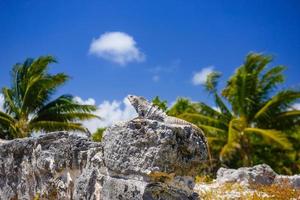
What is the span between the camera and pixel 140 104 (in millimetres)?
4328

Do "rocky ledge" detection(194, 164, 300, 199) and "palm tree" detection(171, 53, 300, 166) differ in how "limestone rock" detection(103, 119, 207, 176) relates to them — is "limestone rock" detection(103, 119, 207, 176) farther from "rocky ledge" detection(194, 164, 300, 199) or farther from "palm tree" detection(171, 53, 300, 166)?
"palm tree" detection(171, 53, 300, 166)

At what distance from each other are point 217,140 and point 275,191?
10915mm

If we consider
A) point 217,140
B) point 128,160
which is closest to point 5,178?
point 128,160

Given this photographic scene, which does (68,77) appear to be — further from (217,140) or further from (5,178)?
(5,178)

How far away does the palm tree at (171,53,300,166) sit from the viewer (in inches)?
742

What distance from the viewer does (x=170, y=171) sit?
145 inches

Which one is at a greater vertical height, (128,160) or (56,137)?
(56,137)

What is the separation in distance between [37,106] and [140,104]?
1532cm

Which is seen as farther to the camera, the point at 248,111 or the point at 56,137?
the point at 248,111

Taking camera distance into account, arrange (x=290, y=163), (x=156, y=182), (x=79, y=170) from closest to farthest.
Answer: (x=156, y=182) → (x=79, y=170) → (x=290, y=163)

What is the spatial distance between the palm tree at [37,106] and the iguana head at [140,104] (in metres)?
14.2

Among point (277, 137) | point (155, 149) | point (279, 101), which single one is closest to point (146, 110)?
point (155, 149)

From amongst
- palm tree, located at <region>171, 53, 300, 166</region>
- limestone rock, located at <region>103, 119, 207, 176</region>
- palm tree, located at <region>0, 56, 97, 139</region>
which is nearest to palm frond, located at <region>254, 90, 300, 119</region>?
palm tree, located at <region>171, 53, 300, 166</region>

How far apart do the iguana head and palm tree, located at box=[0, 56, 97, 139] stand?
14189 millimetres
